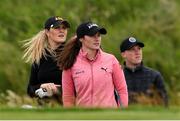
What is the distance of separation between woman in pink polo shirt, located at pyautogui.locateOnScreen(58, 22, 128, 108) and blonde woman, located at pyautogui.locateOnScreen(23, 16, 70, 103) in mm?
369

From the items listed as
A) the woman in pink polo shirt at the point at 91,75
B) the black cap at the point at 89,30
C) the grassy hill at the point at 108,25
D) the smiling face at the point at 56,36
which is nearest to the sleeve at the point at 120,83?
the woman in pink polo shirt at the point at 91,75

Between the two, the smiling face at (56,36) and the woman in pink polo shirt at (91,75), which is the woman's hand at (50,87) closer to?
A: the woman in pink polo shirt at (91,75)

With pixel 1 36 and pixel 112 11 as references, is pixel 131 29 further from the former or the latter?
pixel 1 36

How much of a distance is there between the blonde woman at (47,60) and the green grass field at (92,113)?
5.17 feet

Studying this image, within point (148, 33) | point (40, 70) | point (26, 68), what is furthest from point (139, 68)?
point (148, 33)

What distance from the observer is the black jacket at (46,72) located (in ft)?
32.9

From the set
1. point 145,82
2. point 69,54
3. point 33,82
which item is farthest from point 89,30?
point 145,82

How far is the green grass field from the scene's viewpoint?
7656 mm

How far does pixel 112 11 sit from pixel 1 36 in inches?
112

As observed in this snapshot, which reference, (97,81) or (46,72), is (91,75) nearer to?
(97,81)

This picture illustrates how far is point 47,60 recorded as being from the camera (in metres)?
10.1

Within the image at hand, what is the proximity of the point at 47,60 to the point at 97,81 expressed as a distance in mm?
960

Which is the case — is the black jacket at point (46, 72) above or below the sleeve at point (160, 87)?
above

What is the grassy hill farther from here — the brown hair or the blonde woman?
the brown hair
